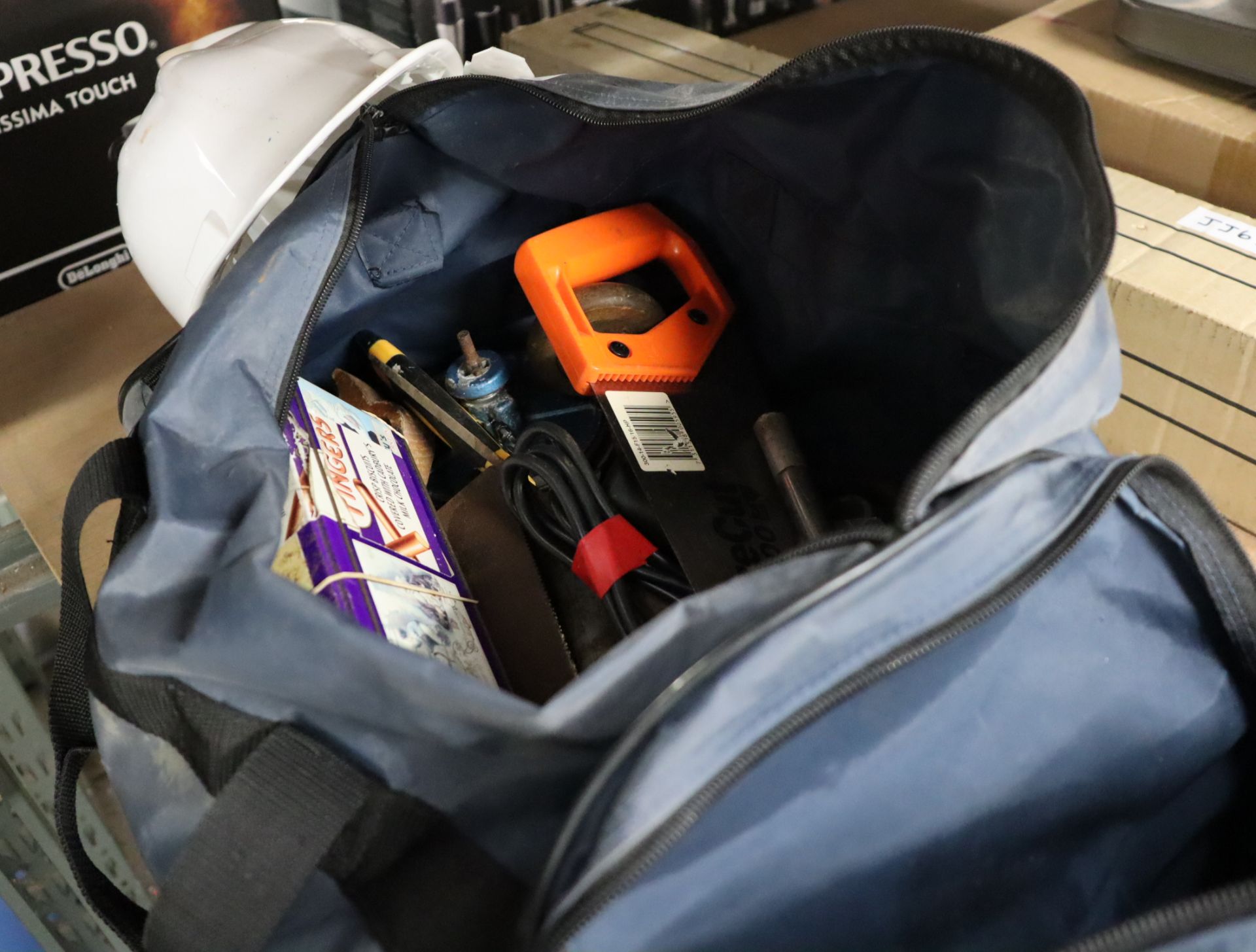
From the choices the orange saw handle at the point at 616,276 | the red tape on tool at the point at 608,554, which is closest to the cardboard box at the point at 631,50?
the orange saw handle at the point at 616,276

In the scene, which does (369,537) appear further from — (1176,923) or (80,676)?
(1176,923)

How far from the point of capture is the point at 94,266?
0.90m

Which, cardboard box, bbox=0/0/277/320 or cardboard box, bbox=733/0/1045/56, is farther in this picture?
cardboard box, bbox=733/0/1045/56

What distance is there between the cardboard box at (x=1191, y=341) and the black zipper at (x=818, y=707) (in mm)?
233

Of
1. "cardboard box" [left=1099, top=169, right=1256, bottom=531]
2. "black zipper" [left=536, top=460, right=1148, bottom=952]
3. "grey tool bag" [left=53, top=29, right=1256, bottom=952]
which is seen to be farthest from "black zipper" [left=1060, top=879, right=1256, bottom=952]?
"cardboard box" [left=1099, top=169, right=1256, bottom=531]

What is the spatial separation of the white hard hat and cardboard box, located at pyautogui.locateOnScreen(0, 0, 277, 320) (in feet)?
0.65

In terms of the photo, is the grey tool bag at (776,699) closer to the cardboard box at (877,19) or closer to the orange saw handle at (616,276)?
the orange saw handle at (616,276)

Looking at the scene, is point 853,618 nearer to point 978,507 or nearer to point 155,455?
point 978,507

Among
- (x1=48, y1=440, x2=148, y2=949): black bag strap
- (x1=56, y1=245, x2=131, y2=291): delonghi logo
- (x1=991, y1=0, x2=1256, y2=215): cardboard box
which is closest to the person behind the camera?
(x1=48, y1=440, x2=148, y2=949): black bag strap

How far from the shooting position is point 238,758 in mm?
377

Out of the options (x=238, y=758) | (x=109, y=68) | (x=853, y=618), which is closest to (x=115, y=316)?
(x=109, y=68)

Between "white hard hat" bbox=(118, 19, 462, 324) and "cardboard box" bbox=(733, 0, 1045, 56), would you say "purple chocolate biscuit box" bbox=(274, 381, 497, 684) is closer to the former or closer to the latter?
"white hard hat" bbox=(118, 19, 462, 324)

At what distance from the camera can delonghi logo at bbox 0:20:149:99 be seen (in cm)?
77

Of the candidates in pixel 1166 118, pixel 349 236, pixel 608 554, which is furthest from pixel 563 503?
pixel 1166 118
